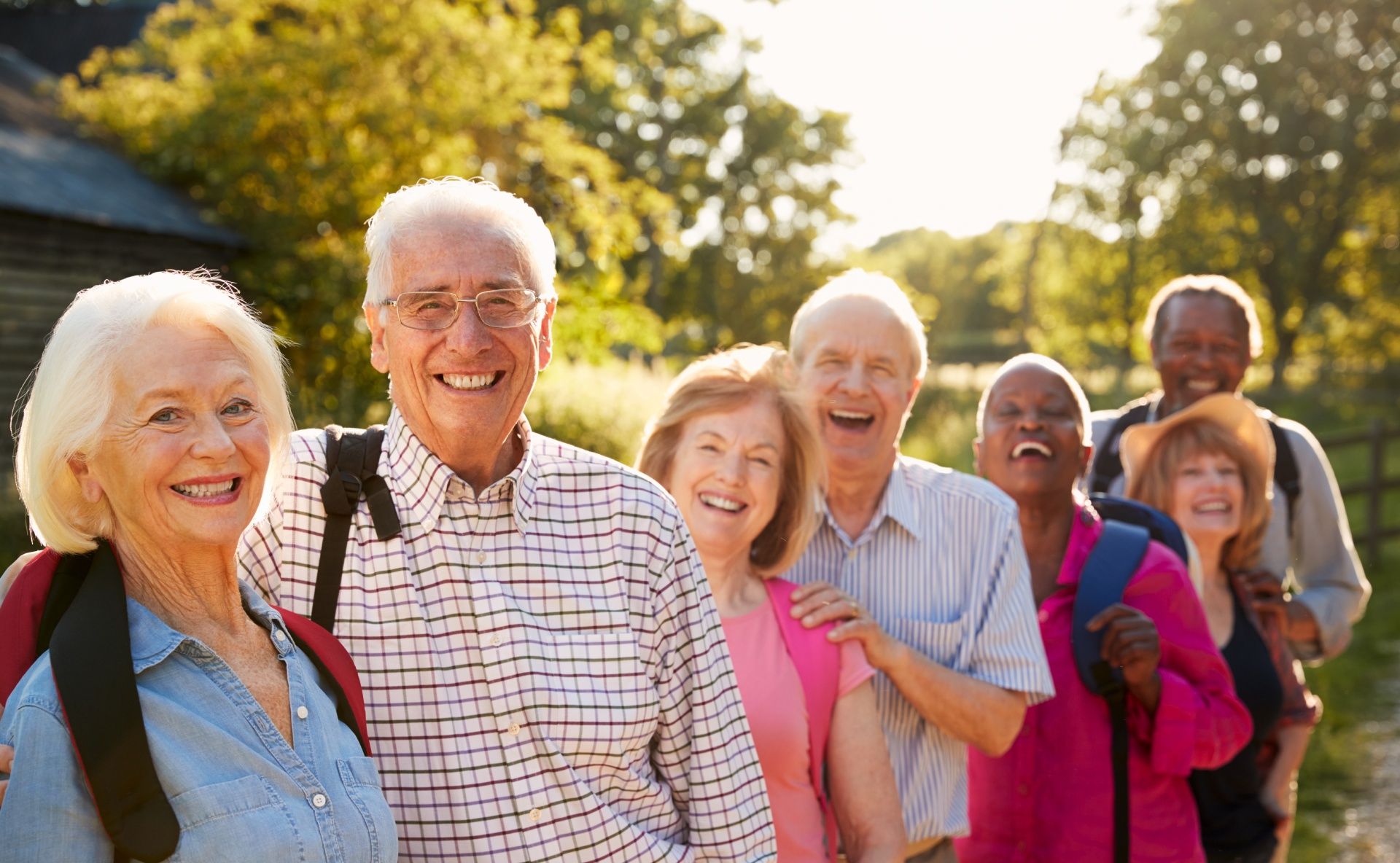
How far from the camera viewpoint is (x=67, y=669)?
60.7 inches

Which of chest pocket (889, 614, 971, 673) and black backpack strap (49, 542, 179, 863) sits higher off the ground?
black backpack strap (49, 542, 179, 863)

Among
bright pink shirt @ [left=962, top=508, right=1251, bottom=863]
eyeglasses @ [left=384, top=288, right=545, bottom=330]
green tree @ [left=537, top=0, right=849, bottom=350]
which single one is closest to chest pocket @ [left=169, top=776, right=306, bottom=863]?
eyeglasses @ [left=384, top=288, right=545, bottom=330]

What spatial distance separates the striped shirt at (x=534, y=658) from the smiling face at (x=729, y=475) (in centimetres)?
40

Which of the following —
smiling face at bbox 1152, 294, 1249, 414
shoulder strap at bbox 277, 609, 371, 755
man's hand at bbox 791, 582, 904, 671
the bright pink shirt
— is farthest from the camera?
smiling face at bbox 1152, 294, 1249, 414

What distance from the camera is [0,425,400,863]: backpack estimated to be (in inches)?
59.7

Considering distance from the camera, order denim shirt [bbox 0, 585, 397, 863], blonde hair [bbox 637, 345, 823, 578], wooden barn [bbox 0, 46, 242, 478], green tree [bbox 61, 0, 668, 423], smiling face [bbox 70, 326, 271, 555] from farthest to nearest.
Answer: green tree [bbox 61, 0, 668, 423] < wooden barn [bbox 0, 46, 242, 478] < blonde hair [bbox 637, 345, 823, 578] < smiling face [bbox 70, 326, 271, 555] < denim shirt [bbox 0, 585, 397, 863]

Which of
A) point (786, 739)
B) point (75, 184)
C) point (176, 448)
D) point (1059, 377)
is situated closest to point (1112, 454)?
point (1059, 377)

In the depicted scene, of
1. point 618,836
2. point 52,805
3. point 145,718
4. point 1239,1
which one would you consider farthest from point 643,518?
point 1239,1

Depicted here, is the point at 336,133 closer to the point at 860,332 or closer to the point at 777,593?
the point at 860,332

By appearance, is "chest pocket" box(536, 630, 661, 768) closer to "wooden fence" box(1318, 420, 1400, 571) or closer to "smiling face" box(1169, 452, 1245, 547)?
"smiling face" box(1169, 452, 1245, 547)

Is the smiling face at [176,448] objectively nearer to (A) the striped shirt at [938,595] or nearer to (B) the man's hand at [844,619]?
(B) the man's hand at [844,619]

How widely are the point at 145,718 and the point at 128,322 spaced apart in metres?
0.57

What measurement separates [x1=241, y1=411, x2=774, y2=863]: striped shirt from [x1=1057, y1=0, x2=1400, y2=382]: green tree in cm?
2942

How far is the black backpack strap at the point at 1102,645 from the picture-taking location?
309 centimetres
